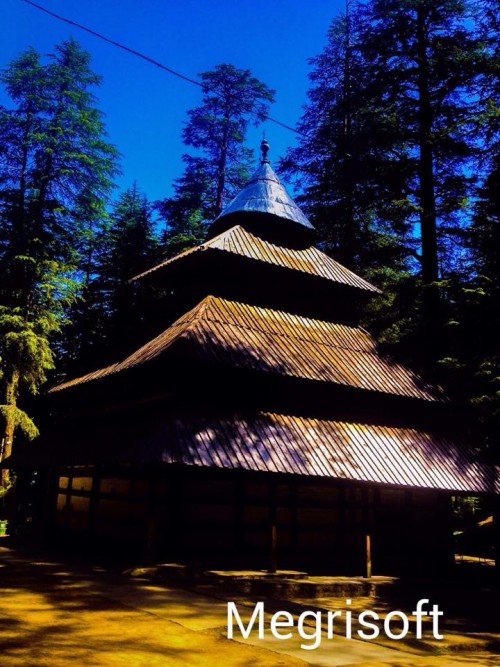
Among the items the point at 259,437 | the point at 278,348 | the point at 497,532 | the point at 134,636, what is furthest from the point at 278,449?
the point at 497,532

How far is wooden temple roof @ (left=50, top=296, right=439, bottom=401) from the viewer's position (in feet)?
42.3

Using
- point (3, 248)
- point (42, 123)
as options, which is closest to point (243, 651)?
point (3, 248)

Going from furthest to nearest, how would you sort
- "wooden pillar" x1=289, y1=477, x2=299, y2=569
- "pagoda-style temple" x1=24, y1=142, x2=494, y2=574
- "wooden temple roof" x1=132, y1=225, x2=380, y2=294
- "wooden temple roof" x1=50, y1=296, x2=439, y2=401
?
"wooden temple roof" x1=132, y1=225, x2=380, y2=294 → "wooden pillar" x1=289, y1=477, x2=299, y2=569 → "wooden temple roof" x1=50, y1=296, x2=439, y2=401 → "pagoda-style temple" x1=24, y1=142, x2=494, y2=574

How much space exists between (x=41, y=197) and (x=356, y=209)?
16059mm

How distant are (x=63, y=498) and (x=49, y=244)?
521 inches

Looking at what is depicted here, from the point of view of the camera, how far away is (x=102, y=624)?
6402mm

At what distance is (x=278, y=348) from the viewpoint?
14414 mm

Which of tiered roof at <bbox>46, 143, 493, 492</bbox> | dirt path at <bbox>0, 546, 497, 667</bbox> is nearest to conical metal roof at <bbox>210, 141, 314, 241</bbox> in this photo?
tiered roof at <bbox>46, 143, 493, 492</bbox>

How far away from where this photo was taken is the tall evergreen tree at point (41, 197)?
23.7 m

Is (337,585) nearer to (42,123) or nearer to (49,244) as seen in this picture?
(49,244)

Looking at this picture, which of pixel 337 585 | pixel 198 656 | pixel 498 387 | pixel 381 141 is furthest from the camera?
pixel 381 141

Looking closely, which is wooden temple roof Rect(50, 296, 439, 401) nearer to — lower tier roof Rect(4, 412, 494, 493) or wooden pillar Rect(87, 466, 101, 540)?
lower tier roof Rect(4, 412, 494, 493)

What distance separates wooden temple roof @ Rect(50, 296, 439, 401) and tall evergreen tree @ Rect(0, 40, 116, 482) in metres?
7.56

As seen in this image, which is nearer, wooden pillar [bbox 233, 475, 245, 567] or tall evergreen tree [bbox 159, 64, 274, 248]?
wooden pillar [bbox 233, 475, 245, 567]
